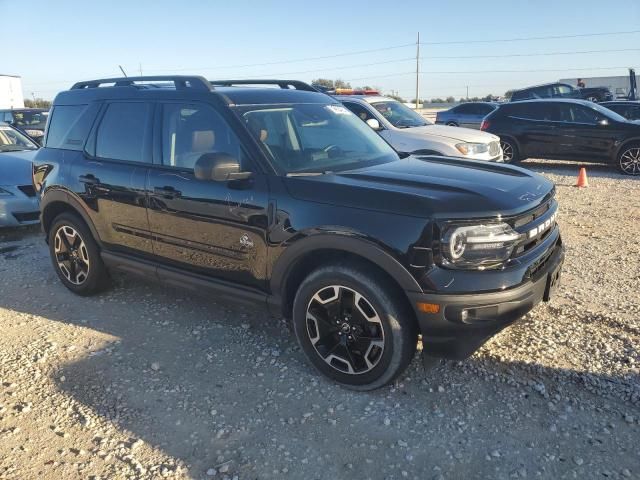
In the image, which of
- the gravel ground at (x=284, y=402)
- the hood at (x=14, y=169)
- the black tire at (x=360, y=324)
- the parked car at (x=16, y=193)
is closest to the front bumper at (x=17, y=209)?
the parked car at (x=16, y=193)

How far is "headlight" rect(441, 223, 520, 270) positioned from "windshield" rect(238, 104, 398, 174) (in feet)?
3.63

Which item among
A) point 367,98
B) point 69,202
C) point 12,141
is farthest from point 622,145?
point 12,141

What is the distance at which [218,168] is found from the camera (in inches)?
134

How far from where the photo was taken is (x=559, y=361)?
3.55 m

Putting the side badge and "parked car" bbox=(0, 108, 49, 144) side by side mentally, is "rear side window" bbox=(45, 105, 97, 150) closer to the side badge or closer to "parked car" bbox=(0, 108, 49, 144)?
the side badge

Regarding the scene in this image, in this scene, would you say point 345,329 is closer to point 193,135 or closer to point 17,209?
point 193,135

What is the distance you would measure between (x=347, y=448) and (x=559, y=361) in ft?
5.36

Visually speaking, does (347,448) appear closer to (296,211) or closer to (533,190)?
(296,211)

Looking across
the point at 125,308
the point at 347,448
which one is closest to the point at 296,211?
the point at 347,448

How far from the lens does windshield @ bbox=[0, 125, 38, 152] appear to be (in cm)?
848

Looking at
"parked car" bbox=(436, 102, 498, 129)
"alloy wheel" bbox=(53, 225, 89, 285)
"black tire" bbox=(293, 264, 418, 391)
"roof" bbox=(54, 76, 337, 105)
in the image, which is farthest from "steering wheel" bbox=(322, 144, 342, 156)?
"parked car" bbox=(436, 102, 498, 129)

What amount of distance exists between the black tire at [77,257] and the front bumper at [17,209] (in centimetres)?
236

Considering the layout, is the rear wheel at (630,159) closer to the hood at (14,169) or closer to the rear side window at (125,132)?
the rear side window at (125,132)

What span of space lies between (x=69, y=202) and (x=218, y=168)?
83.0 inches
